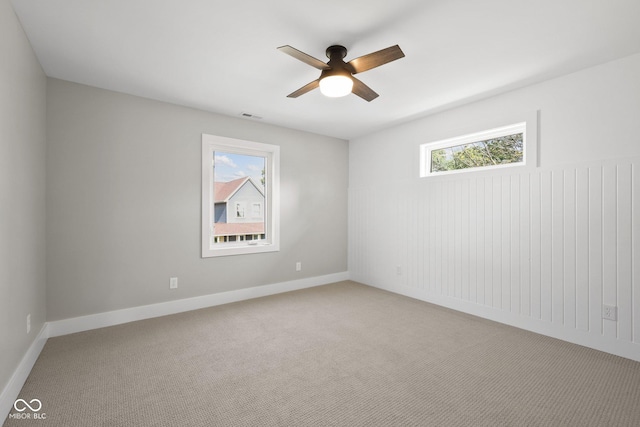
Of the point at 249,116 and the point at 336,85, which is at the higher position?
the point at 249,116

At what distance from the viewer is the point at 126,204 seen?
330cm

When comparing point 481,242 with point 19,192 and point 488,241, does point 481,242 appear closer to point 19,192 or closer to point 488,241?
point 488,241

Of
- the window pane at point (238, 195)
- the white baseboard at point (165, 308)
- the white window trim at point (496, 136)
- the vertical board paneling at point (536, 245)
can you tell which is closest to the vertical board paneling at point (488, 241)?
the white window trim at point (496, 136)

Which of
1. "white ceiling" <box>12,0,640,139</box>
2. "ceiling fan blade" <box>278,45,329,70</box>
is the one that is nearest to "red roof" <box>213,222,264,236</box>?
"white ceiling" <box>12,0,640,139</box>

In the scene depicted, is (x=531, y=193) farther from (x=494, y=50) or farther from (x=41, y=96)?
(x=41, y=96)

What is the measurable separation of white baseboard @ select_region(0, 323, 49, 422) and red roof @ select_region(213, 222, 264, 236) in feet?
Answer: 6.37

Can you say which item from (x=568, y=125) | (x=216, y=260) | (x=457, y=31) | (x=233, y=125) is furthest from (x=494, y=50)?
(x=216, y=260)

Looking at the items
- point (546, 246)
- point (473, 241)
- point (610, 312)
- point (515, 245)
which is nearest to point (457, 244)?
point (473, 241)

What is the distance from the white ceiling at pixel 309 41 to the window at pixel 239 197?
0.87 meters

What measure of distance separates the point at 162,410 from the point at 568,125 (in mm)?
3995

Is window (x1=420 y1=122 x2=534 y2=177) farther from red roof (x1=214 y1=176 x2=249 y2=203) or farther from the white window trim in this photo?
red roof (x1=214 y1=176 x2=249 y2=203)

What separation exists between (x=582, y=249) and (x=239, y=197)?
3.86 metres

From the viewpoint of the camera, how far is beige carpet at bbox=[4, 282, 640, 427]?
1789 millimetres

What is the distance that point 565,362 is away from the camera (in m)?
2.42
